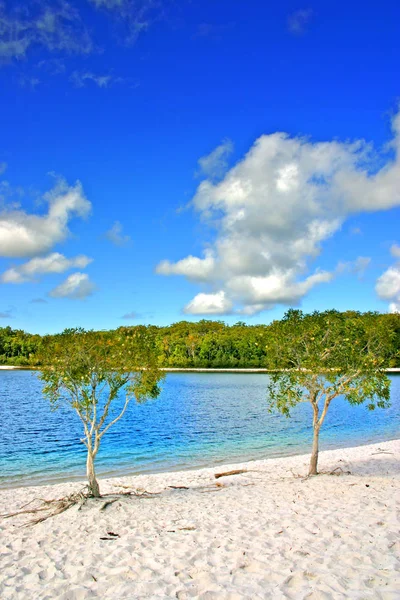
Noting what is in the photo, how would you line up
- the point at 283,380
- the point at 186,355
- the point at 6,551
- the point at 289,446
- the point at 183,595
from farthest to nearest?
the point at 186,355, the point at 289,446, the point at 283,380, the point at 6,551, the point at 183,595

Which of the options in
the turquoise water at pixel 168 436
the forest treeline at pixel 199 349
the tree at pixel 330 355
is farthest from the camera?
the forest treeline at pixel 199 349

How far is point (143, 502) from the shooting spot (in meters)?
14.5

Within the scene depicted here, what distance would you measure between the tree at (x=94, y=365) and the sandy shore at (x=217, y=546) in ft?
11.4

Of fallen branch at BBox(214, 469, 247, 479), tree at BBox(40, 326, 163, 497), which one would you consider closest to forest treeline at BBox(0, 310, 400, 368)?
fallen branch at BBox(214, 469, 247, 479)

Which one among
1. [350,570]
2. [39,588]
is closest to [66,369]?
[39,588]

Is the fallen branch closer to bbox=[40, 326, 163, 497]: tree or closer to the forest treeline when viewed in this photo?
bbox=[40, 326, 163, 497]: tree

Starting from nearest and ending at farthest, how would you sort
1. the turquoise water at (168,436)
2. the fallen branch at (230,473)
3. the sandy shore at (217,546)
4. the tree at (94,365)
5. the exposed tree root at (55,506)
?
1. the sandy shore at (217,546)
2. the exposed tree root at (55,506)
3. the tree at (94,365)
4. the fallen branch at (230,473)
5. the turquoise water at (168,436)

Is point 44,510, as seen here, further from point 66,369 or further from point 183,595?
point 183,595

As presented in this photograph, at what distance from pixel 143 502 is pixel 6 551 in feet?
16.3

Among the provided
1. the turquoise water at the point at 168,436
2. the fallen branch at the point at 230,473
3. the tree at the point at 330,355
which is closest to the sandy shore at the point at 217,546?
the fallen branch at the point at 230,473

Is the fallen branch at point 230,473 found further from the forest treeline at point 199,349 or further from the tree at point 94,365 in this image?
the forest treeline at point 199,349

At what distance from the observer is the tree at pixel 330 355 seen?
58.4ft

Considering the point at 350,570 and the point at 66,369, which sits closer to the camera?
the point at 350,570

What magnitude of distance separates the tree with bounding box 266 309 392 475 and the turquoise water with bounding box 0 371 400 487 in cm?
874
